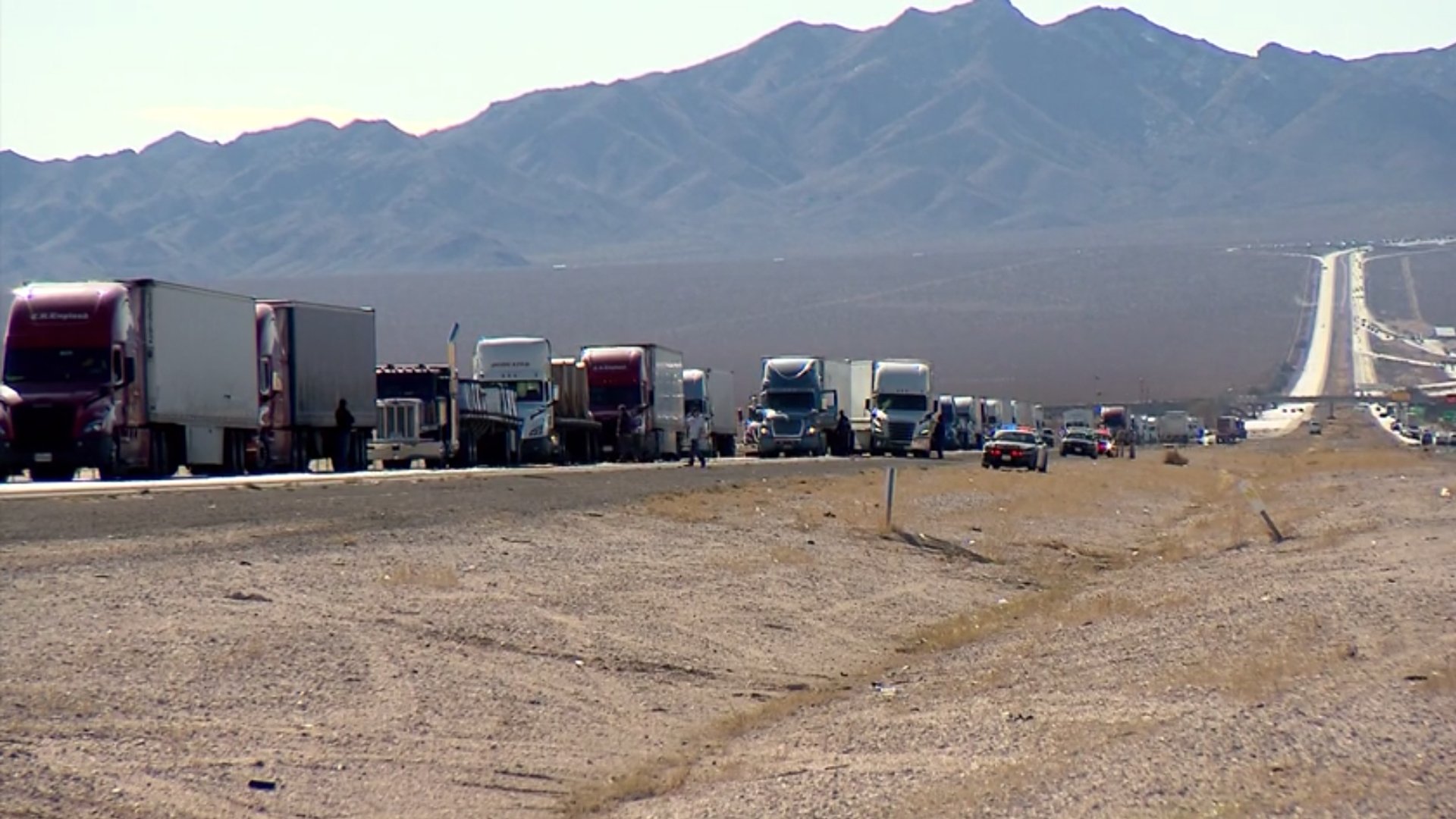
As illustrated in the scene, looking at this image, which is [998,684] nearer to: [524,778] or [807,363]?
[524,778]

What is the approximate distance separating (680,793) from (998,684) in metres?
3.90

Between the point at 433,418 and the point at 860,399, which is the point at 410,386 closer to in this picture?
the point at 433,418

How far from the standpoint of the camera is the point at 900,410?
74000mm

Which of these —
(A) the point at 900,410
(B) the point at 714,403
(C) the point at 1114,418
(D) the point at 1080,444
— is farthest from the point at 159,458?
(C) the point at 1114,418

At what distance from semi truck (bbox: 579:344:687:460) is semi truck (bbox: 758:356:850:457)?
21.7 feet

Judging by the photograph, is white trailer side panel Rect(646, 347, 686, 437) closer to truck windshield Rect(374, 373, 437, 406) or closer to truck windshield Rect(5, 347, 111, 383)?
truck windshield Rect(374, 373, 437, 406)

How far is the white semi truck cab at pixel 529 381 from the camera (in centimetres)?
5559

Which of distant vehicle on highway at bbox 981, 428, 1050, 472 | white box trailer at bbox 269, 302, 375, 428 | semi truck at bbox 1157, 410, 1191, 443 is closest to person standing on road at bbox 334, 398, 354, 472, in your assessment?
white box trailer at bbox 269, 302, 375, 428

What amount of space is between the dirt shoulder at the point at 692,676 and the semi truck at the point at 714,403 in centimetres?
4118

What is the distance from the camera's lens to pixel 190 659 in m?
14.2

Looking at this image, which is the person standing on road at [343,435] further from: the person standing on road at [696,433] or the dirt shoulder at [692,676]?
the dirt shoulder at [692,676]

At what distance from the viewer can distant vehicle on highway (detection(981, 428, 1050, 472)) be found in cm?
6031

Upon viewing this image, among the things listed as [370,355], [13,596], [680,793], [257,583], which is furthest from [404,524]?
[370,355]

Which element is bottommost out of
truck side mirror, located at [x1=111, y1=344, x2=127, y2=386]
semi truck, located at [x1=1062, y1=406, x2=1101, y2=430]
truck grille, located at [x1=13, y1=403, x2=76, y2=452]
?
semi truck, located at [x1=1062, y1=406, x2=1101, y2=430]
